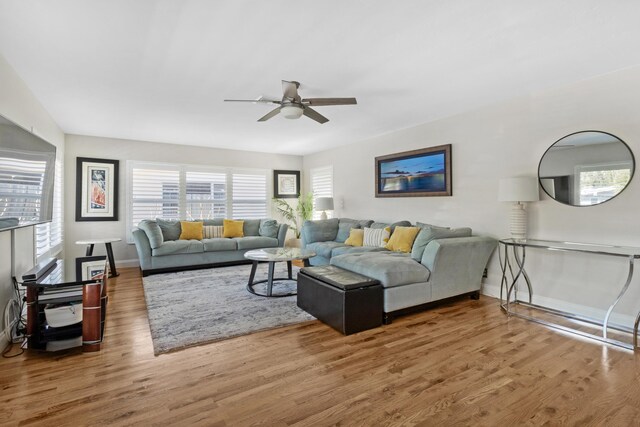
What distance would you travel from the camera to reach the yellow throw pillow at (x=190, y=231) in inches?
233

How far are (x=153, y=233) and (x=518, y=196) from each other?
526cm

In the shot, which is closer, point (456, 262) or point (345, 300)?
point (345, 300)

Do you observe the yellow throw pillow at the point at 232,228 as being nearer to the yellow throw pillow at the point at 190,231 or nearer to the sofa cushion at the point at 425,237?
the yellow throw pillow at the point at 190,231

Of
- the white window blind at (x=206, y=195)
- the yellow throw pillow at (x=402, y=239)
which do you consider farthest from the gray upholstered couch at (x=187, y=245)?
the yellow throw pillow at (x=402, y=239)

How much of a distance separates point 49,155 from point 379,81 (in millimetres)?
3596

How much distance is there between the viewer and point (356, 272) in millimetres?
3498

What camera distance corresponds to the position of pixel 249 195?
7504 millimetres

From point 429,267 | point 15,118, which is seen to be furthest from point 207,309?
point 15,118

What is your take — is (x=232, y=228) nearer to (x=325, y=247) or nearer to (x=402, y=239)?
(x=325, y=247)

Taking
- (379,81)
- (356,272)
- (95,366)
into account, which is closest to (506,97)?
(379,81)

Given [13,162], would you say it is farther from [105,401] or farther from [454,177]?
[454,177]

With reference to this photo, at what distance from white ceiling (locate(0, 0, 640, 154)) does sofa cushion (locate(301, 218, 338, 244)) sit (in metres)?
2.31

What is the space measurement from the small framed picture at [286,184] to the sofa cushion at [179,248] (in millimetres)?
2599

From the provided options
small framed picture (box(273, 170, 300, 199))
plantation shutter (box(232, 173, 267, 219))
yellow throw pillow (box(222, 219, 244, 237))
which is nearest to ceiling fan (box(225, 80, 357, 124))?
yellow throw pillow (box(222, 219, 244, 237))
